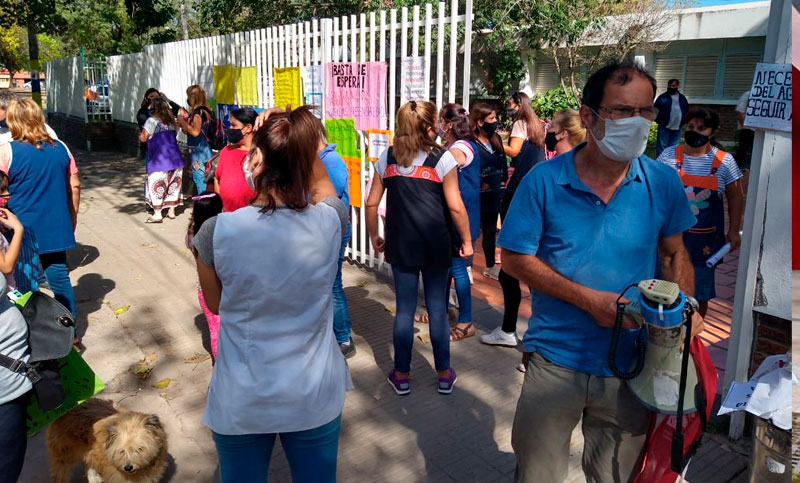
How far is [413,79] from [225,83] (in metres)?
4.65

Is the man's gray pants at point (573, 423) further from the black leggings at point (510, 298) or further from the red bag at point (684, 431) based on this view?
the black leggings at point (510, 298)

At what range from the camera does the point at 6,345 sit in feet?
8.07

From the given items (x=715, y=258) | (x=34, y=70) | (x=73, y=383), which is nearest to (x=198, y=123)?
(x=73, y=383)

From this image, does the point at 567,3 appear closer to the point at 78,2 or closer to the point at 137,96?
the point at 137,96

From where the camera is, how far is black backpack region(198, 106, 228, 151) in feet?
27.5

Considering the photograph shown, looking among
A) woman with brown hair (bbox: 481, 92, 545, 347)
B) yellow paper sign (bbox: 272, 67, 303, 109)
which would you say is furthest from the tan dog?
yellow paper sign (bbox: 272, 67, 303, 109)

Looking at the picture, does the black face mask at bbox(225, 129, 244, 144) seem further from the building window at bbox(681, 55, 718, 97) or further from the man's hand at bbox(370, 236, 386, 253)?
the building window at bbox(681, 55, 718, 97)

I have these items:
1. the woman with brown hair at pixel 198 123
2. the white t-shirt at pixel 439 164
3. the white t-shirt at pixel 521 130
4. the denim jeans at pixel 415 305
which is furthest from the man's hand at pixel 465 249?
the woman with brown hair at pixel 198 123

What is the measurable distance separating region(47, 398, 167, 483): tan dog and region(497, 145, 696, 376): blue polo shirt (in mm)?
1954

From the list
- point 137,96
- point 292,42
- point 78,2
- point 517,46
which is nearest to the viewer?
point 292,42

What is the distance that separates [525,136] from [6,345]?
15.0 ft

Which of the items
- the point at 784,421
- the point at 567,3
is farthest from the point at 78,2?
the point at 784,421

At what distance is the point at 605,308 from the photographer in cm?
206

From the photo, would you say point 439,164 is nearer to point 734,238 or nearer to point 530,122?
point 734,238
